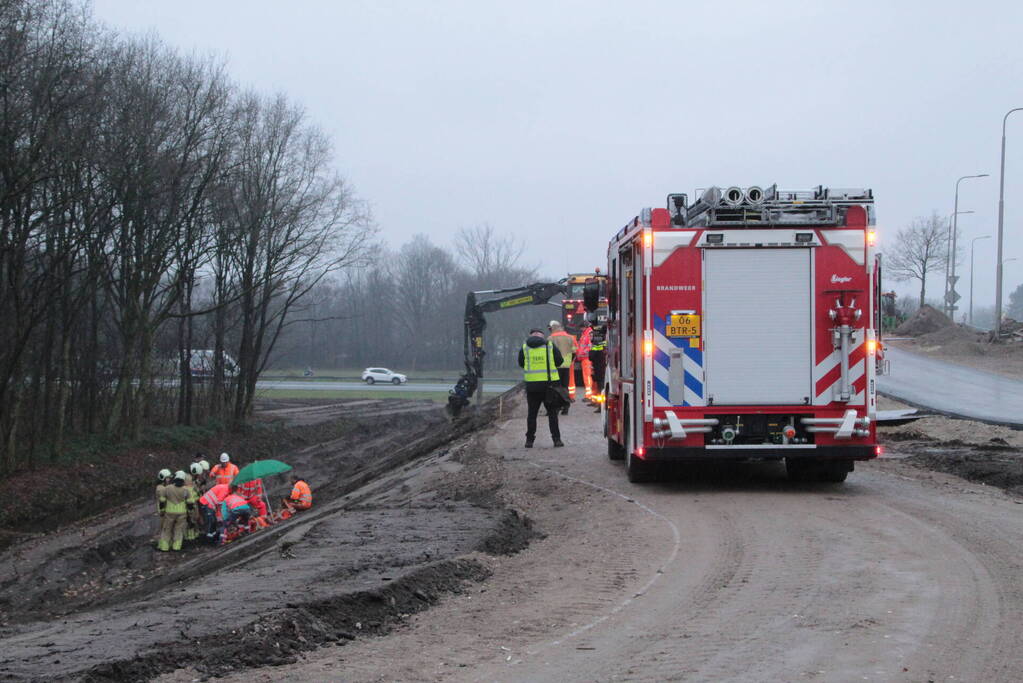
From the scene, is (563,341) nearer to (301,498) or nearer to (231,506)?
(301,498)

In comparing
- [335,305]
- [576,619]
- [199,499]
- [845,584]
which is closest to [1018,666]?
[845,584]

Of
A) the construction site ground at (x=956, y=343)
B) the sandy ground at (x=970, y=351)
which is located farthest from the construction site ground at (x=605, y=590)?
the construction site ground at (x=956, y=343)

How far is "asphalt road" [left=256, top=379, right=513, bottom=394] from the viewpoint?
6988cm

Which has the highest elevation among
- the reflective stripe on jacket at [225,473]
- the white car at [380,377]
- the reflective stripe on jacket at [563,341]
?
the reflective stripe on jacket at [563,341]

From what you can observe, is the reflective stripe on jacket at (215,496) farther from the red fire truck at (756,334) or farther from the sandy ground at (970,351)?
the sandy ground at (970,351)

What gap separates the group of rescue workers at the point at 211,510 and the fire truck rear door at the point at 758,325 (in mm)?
11254

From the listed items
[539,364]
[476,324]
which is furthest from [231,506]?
[476,324]

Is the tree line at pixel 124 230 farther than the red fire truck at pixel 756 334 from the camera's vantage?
Yes

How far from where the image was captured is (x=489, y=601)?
27.5 feet

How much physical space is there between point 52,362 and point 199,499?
13800mm

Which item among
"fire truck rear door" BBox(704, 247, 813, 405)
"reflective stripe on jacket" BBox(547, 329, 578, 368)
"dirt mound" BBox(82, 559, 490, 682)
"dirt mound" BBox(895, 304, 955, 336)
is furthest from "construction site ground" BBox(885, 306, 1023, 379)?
"dirt mound" BBox(82, 559, 490, 682)

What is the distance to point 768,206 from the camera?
1259 centimetres

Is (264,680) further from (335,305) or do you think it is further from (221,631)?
(335,305)

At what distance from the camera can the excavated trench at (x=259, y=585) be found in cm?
696
